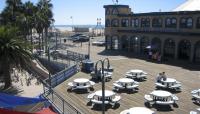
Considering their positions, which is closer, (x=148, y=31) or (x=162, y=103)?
(x=162, y=103)

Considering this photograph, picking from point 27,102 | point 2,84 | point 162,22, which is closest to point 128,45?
point 162,22

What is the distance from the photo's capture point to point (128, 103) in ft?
76.8

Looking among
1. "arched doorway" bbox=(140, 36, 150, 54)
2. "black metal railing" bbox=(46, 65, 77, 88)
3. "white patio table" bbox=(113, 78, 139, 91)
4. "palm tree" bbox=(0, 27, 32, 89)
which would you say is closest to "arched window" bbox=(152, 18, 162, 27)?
"arched doorway" bbox=(140, 36, 150, 54)

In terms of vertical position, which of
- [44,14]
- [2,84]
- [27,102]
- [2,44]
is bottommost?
[2,84]

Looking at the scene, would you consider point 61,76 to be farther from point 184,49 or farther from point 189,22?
point 189,22

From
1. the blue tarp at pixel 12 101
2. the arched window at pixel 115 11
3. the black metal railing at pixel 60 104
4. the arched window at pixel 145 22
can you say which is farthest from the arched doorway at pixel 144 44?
the blue tarp at pixel 12 101

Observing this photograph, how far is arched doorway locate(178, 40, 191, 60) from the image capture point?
4212cm

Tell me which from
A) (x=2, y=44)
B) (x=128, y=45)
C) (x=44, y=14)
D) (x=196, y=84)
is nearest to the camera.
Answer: (x=196, y=84)

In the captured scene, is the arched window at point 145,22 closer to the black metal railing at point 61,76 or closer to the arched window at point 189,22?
the arched window at point 189,22

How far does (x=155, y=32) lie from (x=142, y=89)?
833 inches

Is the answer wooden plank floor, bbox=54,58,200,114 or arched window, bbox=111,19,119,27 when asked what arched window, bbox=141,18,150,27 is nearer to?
arched window, bbox=111,19,119,27

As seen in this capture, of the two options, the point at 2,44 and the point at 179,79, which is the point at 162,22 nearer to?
the point at 179,79

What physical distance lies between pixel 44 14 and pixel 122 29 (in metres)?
21.2

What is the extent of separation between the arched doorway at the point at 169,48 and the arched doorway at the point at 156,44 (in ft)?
4.96
